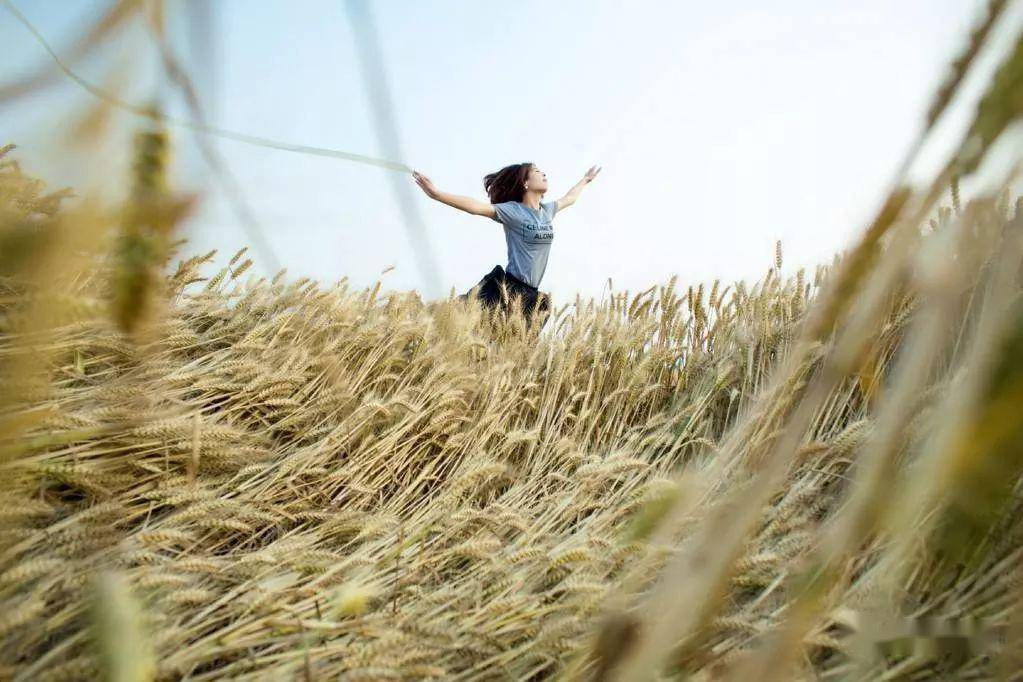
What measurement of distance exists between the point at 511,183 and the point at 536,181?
280mm

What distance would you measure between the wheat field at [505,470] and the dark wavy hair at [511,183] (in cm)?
218

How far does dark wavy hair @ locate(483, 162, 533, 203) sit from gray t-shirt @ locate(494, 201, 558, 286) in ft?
0.66

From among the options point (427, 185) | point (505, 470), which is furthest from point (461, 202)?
point (505, 470)

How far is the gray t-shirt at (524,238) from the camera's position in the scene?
4.44 m

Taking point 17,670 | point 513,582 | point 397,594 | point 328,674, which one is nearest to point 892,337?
point 513,582

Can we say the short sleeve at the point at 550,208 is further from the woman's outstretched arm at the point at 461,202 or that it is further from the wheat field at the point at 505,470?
the wheat field at the point at 505,470

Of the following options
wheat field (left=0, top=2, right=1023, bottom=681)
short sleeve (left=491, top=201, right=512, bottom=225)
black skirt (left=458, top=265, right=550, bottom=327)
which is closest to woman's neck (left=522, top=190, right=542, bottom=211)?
short sleeve (left=491, top=201, right=512, bottom=225)

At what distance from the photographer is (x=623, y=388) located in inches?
84.4

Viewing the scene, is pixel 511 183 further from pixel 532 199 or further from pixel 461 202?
pixel 461 202

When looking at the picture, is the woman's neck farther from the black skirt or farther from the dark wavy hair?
the black skirt

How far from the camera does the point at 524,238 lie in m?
4.47

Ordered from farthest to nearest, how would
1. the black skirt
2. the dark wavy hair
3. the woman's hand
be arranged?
the dark wavy hair
the black skirt
the woman's hand

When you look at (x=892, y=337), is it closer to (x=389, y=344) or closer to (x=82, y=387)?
(x=389, y=344)

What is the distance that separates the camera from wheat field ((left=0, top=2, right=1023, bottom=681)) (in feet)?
1.13
